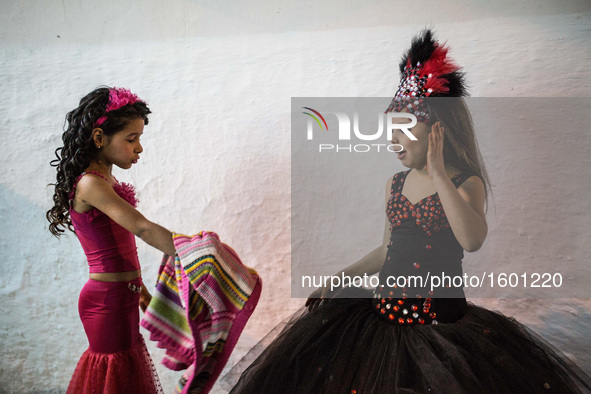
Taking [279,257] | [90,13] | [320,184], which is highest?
[90,13]

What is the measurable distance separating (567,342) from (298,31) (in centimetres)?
148

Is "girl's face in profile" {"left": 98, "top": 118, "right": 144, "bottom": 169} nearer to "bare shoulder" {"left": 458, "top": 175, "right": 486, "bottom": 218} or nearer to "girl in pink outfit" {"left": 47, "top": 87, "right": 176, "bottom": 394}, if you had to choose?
Result: "girl in pink outfit" {"left": 47, "top": 87, "right": 176, "bottom": 394}

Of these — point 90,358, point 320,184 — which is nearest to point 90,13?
point 320,184

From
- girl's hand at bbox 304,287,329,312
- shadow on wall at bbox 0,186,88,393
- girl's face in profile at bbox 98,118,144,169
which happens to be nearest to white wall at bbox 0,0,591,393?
shadow on wall at bbox 0,186,88,393

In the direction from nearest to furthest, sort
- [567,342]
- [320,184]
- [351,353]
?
[351,353] < [567,342] < [320,184]

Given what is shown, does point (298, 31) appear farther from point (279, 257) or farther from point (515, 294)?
point (515, 294)

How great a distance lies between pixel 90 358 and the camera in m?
1.42

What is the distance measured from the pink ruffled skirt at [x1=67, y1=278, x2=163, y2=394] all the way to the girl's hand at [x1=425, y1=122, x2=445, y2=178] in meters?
0.90

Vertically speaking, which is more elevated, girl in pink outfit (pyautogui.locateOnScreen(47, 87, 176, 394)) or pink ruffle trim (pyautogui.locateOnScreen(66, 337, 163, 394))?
girl in pink outfit (pyautogui.locateOnScreen(47, 87, 176, 394))

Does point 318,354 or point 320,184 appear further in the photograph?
→ point 320,184

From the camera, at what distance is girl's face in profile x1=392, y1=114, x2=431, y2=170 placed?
1.34 meters

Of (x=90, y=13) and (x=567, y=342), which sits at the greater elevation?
(x=90, y=13)

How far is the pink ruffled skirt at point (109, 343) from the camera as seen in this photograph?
140cm

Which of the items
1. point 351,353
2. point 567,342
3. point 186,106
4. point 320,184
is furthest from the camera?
point 186,106
